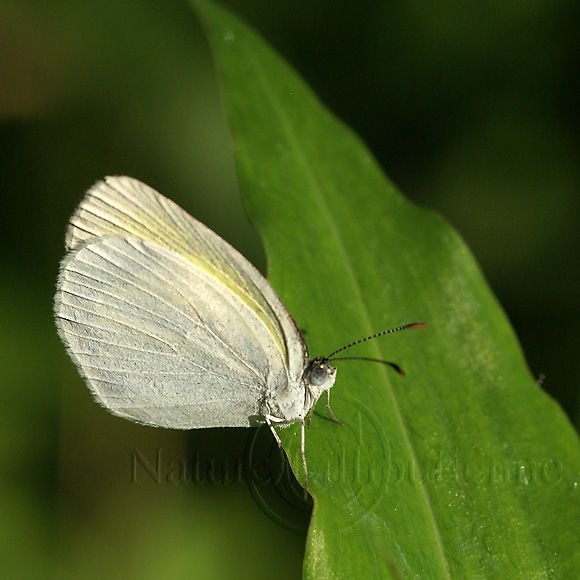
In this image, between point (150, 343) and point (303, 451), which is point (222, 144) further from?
point (303, 451)

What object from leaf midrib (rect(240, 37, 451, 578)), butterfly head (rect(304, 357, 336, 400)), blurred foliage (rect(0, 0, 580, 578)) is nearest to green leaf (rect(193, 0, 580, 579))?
leaf midrib (rect(240, 37, 451, 578))

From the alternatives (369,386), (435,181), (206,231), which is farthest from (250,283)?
(435,181)

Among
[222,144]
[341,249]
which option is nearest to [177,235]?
[341,249]

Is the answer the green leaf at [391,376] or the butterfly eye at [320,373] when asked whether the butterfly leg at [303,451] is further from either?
the butterfly eye at [320,373]

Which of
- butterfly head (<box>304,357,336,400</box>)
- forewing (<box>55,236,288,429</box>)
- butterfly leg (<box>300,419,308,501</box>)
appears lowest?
butterfly leg (<box>300,419,308,501</box>)

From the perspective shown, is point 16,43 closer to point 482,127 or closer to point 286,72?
point 286,72

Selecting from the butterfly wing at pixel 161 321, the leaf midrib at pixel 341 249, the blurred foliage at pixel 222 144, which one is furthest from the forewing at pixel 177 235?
the blurred foliage at pixel 222 144

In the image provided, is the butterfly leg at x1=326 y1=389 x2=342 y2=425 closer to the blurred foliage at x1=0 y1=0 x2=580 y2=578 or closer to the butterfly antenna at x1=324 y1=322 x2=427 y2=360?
the butterfly antenna at x1=324 y1=322 x2=427 y2=360

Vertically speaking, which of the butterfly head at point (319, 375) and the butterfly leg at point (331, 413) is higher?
the butterfly head at point (319, 375)
